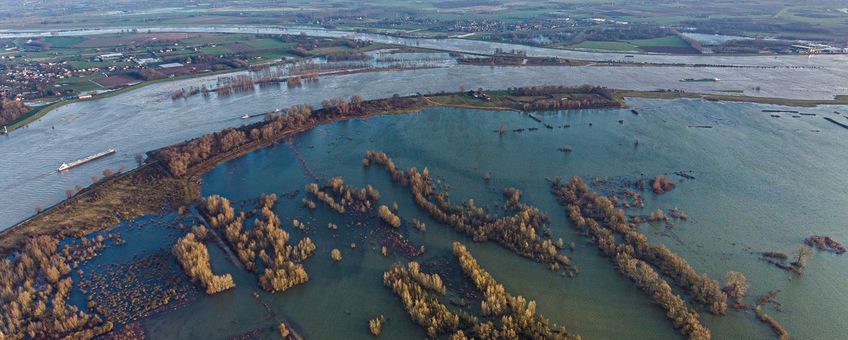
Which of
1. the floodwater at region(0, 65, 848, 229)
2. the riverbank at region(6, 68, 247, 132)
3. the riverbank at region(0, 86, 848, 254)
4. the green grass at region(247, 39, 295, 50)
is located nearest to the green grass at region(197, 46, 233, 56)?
the green grass at region(247, 39, 295, 50)

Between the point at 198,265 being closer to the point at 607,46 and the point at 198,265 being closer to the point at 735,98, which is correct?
the point at 735,98

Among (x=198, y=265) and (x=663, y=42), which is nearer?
(x=198, y=265)

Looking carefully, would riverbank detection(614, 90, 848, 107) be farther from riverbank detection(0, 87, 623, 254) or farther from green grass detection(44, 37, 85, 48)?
green grass detection(44, 37, 85, 48)

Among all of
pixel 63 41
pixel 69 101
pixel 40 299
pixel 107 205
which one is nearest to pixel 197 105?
pixel 69 101

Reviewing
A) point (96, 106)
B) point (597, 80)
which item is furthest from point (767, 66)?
point (96, 106)

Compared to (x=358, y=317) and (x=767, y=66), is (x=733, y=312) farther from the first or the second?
(x=767, y=66)

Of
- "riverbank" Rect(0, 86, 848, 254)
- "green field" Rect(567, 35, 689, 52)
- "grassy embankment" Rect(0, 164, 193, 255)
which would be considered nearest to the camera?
"grassy embankment" Rect(0, 164, 193, 255)
